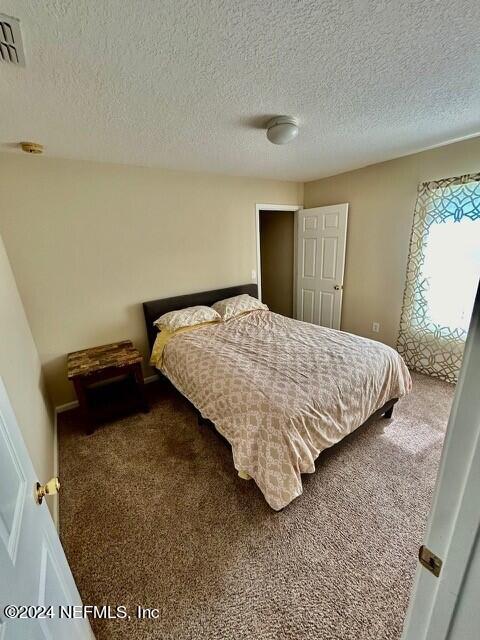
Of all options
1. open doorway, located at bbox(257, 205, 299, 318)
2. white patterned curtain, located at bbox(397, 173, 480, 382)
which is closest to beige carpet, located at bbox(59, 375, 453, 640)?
white patterned curtain, located at bbox(397, 173, 480, 382)

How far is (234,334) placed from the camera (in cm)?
272

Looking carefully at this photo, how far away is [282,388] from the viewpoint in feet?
5.71

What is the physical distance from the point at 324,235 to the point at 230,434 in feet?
10.2

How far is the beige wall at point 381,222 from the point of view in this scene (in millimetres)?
2703

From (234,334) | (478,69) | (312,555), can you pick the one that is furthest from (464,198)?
(312,555)

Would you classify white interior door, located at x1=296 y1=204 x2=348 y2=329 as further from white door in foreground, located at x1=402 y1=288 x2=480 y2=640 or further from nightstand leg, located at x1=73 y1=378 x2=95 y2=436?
white door in foreground, located at x1=402 y1=288 x2=480 y2=640

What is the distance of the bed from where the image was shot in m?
1.54

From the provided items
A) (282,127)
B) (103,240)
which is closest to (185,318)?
(103,240)

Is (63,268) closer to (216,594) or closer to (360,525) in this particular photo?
(216,594)

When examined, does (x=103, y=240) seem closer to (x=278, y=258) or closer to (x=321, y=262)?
(x=321, y=262)

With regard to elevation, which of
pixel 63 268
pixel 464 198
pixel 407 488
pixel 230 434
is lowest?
pixel 407 488

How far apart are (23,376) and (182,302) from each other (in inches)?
67.9

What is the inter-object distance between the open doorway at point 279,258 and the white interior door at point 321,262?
0.32m

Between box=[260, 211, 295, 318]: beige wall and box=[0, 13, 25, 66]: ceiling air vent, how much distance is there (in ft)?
12.5
